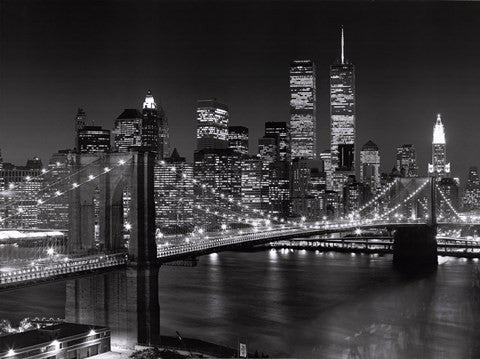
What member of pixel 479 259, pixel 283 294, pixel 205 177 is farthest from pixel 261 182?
pixel 283 294

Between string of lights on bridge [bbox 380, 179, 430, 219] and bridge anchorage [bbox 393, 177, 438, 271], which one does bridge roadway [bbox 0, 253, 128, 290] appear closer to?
bridge anchorage [bbox 393, 177, 438, 271]

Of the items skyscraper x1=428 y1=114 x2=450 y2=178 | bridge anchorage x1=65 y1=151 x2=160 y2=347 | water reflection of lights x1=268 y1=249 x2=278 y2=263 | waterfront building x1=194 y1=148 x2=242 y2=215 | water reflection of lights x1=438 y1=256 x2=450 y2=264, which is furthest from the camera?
skyscraper x1=428 y1=114 x2=450 y2=178

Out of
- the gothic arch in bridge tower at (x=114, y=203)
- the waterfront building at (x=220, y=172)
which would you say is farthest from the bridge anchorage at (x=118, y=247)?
the waterfront building at (x=220, y=172)

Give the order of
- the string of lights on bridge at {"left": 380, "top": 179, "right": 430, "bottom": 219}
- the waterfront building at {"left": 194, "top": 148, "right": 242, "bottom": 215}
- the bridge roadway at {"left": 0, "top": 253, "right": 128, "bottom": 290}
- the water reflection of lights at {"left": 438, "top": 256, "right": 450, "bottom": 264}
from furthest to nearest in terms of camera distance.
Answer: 1. the waterfront building at {"left": 194, "top": 148, "right": 242, "bottom": 215}
2. the string of lights on bridge at {"left": 380, "top": 179, "right": 430, "bottom": 219}
3. the water reflection of lights at {"left": 438, "top": 256, "right": 450, "bottom": 264}
4. the bridge roadway at {"left": 0, "top": 253, "right": 128, "bottom": 290}

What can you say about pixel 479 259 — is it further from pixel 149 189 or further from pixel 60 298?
pixel 149 189

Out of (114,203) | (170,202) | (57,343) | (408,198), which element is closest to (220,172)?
(170,202)

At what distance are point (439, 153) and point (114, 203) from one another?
15755 cm

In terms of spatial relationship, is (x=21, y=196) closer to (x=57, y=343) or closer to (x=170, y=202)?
(x=170, y=202)

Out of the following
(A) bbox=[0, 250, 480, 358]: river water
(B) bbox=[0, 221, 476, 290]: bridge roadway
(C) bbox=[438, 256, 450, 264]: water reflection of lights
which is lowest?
(C) bbox=[438, 256, 450, 264]: water reflection of lights

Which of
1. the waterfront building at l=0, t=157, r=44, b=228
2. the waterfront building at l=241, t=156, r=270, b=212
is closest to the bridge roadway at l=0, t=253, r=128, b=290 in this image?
the waterfront building at l=0, t=157, r=44, b=228

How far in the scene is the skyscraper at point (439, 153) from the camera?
16812 centimetres

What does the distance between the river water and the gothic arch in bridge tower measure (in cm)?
412

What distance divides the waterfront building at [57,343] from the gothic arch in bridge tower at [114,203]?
13.3 ft

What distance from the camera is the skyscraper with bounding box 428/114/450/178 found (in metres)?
168
